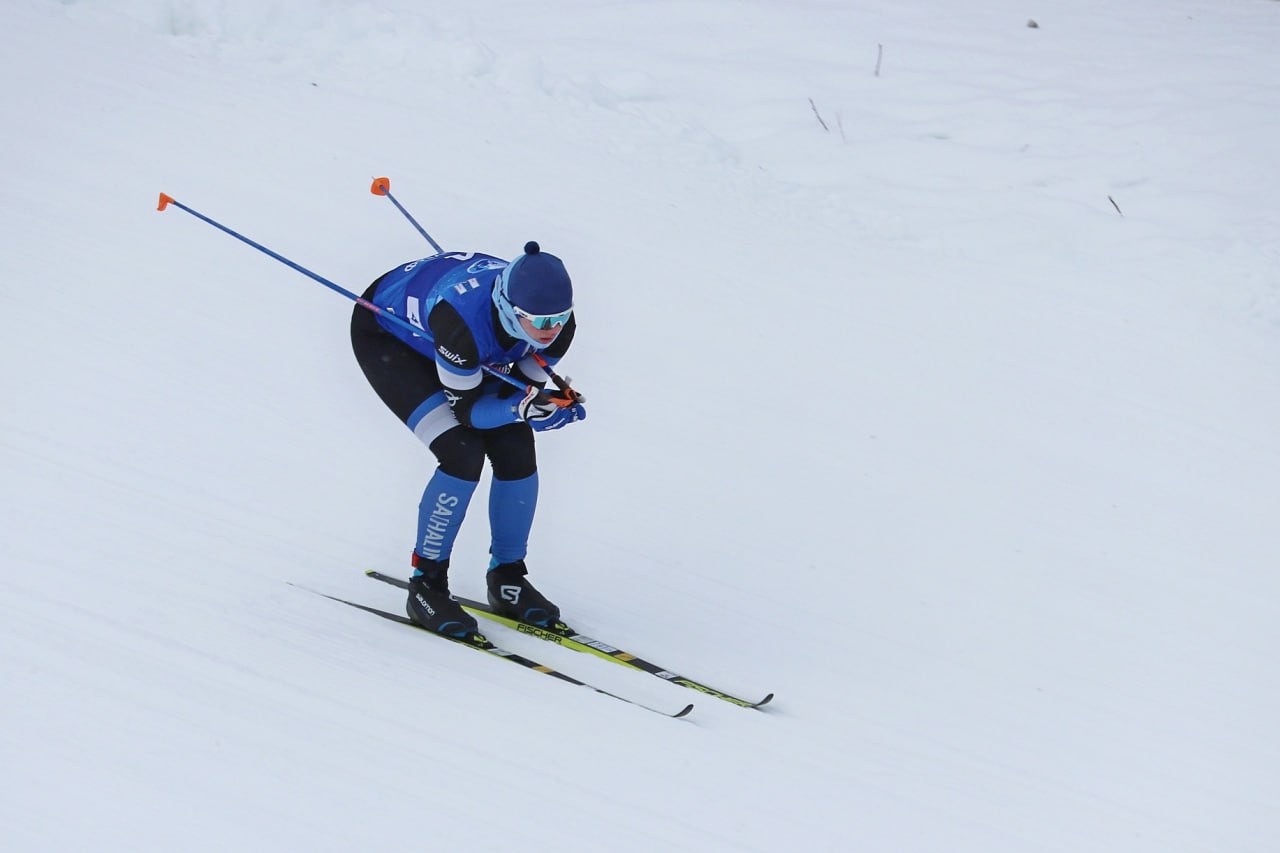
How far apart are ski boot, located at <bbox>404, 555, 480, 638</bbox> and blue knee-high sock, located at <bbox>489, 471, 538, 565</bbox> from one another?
22 cm

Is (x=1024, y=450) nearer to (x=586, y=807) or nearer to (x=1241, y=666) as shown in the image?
(x=1241, y=666)

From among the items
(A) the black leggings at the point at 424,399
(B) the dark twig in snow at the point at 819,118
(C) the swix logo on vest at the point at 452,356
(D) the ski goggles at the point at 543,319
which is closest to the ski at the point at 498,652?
(A) the black leggings at the point at 424,399

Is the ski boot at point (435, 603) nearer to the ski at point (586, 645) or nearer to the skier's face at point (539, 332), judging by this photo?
the ski at point (586, 645)

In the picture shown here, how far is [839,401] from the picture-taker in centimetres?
593

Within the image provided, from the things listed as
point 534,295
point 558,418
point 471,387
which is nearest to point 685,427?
point 558,418

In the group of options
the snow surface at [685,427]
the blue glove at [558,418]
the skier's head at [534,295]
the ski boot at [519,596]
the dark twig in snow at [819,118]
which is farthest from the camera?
the dark twig in snow at [819,118]

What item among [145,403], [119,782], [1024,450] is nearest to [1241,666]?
[1024,450]

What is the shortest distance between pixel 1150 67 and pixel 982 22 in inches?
59.9

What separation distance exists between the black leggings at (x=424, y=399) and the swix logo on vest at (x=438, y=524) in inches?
3.6

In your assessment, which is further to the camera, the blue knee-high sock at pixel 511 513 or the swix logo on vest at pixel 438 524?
the blue knee-high sock at pixel 511 513

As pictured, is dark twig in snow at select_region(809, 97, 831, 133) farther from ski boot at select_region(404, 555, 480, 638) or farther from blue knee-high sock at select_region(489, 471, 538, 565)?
ski boot at select_region(404, 555, 480, 638)

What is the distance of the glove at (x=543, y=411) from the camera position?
11.8 feet

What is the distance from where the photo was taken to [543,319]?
3475 millimetres

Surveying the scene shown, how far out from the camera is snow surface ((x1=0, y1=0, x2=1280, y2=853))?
10.7ft
